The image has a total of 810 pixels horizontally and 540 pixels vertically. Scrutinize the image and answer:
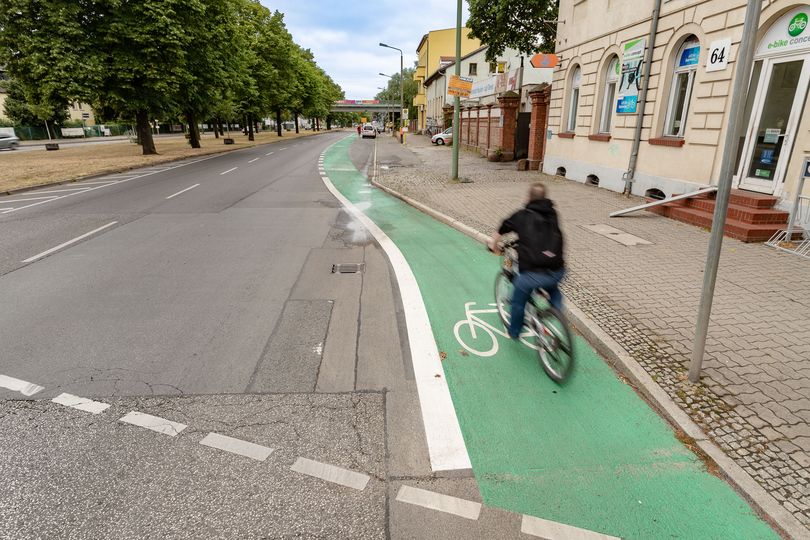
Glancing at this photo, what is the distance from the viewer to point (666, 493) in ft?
9.57

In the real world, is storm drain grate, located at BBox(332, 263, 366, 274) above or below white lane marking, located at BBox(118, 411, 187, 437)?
above

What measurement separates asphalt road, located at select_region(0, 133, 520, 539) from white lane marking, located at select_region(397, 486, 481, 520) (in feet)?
0.15

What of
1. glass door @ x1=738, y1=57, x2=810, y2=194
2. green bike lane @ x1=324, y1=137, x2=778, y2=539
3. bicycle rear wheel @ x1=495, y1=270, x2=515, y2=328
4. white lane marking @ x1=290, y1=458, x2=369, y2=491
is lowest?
green bike lane @ x1=324, y1=137, x2=778, y2=539

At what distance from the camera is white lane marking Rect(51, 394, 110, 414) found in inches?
145

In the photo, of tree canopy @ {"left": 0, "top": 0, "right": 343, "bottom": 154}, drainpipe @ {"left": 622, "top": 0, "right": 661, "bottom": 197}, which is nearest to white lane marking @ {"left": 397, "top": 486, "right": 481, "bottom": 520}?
drainpipe @ {"left": 622, "top": 0, "right": 661, "bottom": 197}

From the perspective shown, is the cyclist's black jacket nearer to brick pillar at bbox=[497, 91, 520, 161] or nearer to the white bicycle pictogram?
the white bicycle pictogram

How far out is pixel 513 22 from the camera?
23688mm

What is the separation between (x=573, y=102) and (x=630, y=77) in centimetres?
409

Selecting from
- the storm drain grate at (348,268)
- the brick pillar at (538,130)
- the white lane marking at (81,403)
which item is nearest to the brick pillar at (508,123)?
the brick pillar at (538,130)

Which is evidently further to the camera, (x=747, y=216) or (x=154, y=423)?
(x=747, y=216)

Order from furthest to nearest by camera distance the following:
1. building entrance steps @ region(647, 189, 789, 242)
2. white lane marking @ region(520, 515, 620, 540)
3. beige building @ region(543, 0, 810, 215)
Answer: beige building @ region(543, 0, 810, 215) → building entrance steps @ region(647, 189, 789, 242) → white lane marking @ region(520, 515, 620, 540)

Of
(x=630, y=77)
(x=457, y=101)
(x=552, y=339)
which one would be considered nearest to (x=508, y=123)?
(x=457, y=101)

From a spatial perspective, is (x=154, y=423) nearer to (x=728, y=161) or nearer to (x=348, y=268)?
(x=348, y=268)

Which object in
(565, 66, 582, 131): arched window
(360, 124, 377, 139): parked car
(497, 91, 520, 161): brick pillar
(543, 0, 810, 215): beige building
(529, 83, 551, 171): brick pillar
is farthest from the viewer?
(360, 124, 377, 139): parked car
